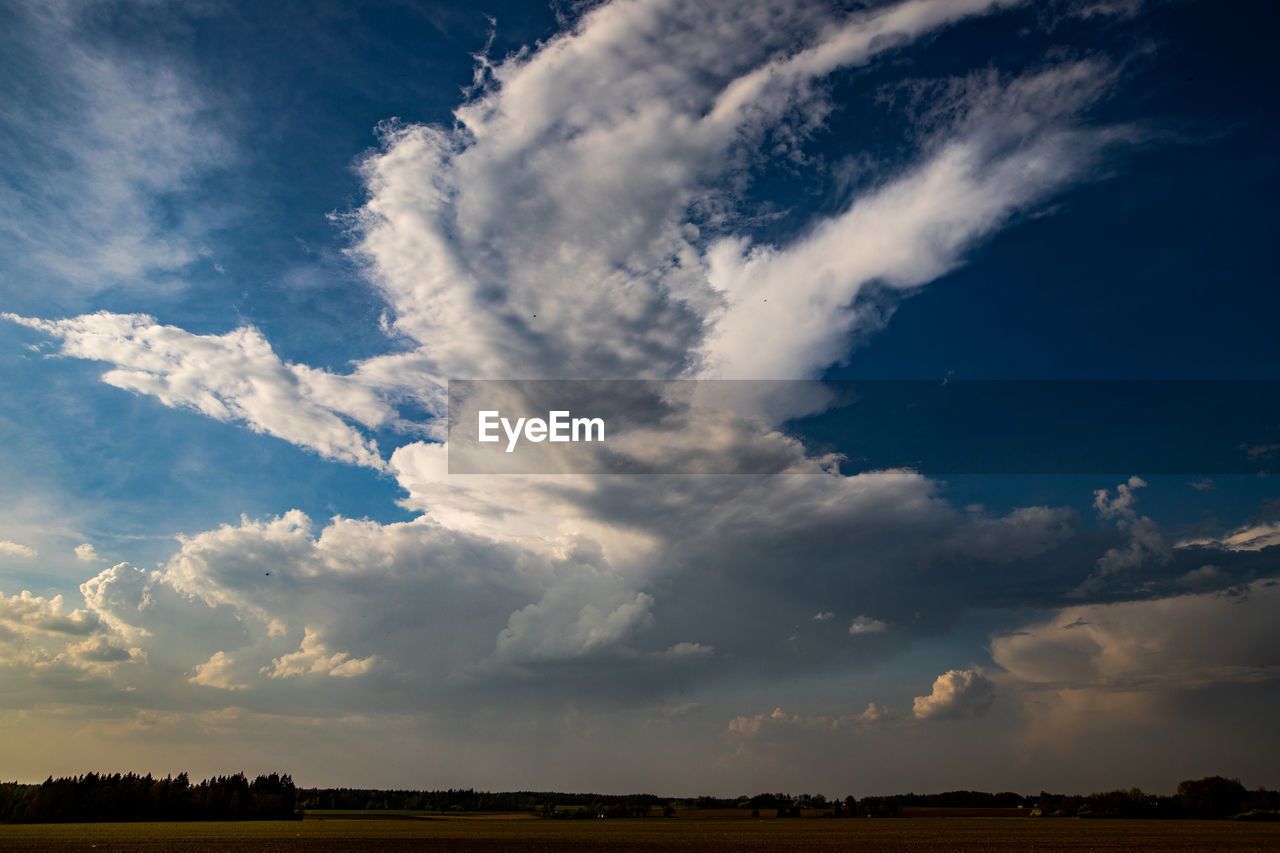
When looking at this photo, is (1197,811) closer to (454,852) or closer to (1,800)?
(454,852)

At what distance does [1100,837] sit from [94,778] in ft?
584

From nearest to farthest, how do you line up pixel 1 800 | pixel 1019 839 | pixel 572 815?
1. pixel 1019 839
2. pixel 1 800
3. pixel 572 815

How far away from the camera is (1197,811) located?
151 meters

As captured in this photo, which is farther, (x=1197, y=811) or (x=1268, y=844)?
(x=1197, y=811)

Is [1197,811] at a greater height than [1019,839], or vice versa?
[1019,839]

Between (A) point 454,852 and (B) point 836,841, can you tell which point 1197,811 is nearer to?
(B) point 836,841

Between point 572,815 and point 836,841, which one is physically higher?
point 836,841

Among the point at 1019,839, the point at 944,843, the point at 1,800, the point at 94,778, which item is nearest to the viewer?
the point at 944,843

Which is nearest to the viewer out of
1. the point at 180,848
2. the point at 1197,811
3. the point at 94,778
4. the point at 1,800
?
the point at 180,848

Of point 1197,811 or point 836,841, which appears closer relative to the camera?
point 836,841

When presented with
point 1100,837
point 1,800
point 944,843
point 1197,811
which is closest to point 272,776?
point 1,800

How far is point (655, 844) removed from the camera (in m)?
78.2

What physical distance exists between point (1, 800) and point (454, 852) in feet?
353

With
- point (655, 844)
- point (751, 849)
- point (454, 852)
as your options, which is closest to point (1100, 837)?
point (751, 849)
